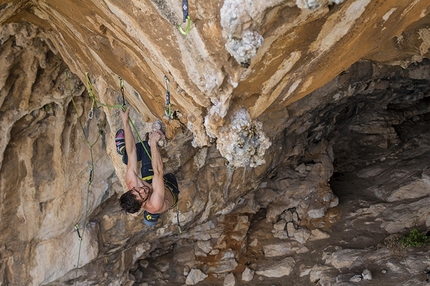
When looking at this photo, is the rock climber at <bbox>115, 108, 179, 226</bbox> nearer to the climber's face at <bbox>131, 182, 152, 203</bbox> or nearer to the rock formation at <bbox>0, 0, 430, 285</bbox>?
the climber's face at <bbox>131, 182, 152, 203</bbox>

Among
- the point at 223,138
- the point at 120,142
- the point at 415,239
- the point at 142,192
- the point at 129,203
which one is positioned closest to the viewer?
the point at 223,138

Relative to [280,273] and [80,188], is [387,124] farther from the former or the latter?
[80,188]

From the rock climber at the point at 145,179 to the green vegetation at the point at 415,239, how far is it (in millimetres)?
4538

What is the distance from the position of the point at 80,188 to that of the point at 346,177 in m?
6.19

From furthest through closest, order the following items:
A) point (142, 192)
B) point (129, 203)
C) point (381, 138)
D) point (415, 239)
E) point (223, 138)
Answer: point (381, 138) < point (415, 239) < point (142, 192) < point (129, 203) < point (223, 138)

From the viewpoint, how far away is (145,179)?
456 cm

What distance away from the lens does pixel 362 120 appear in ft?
33.7

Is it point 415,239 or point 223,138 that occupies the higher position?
point 223,138

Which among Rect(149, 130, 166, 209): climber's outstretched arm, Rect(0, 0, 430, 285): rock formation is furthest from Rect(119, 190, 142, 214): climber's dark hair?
Rect(0, 0, 430, 285): rock formation

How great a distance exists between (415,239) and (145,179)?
5.02m

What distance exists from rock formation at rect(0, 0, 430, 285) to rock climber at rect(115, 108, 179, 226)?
356 millimetres

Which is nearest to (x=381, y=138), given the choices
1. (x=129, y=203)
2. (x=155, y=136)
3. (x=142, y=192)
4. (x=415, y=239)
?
(x=415, y=239)

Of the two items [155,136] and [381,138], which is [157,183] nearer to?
[155,136]

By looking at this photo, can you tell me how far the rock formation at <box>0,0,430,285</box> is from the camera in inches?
113
